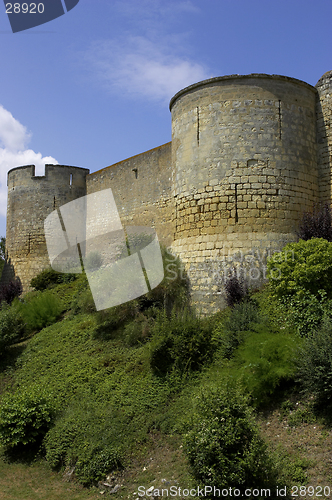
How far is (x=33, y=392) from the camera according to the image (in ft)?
29.1

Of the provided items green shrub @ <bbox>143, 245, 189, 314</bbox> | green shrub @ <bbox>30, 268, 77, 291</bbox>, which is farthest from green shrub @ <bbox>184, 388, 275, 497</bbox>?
green shrub @ <bbox>30, 268, 77, 291</bbox>

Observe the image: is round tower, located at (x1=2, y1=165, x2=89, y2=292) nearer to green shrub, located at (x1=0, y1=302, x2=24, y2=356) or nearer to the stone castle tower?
green shrub, located at (x1=0, y1=302, x2=24, y2=356)

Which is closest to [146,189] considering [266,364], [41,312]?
[41,312]

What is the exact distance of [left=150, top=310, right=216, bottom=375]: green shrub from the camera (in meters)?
8.41

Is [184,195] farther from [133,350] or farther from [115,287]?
[133,350]

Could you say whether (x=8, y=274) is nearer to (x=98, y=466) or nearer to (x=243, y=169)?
(x=243, y=169)

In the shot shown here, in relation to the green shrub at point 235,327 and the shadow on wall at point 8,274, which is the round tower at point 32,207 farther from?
the green shrub at point 235,327

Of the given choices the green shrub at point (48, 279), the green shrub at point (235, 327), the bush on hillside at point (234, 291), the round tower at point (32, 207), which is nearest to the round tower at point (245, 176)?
the bush on hillside at point (234, 291)

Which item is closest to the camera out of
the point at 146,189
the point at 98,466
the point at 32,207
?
the point at 98,466

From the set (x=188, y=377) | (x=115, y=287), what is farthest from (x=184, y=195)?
(x=188, y=377)

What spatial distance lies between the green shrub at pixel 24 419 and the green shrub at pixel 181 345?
7.67 feet

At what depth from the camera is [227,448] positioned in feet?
17.6

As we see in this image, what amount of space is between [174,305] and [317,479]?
594 centimetres

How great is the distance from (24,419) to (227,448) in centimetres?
456
